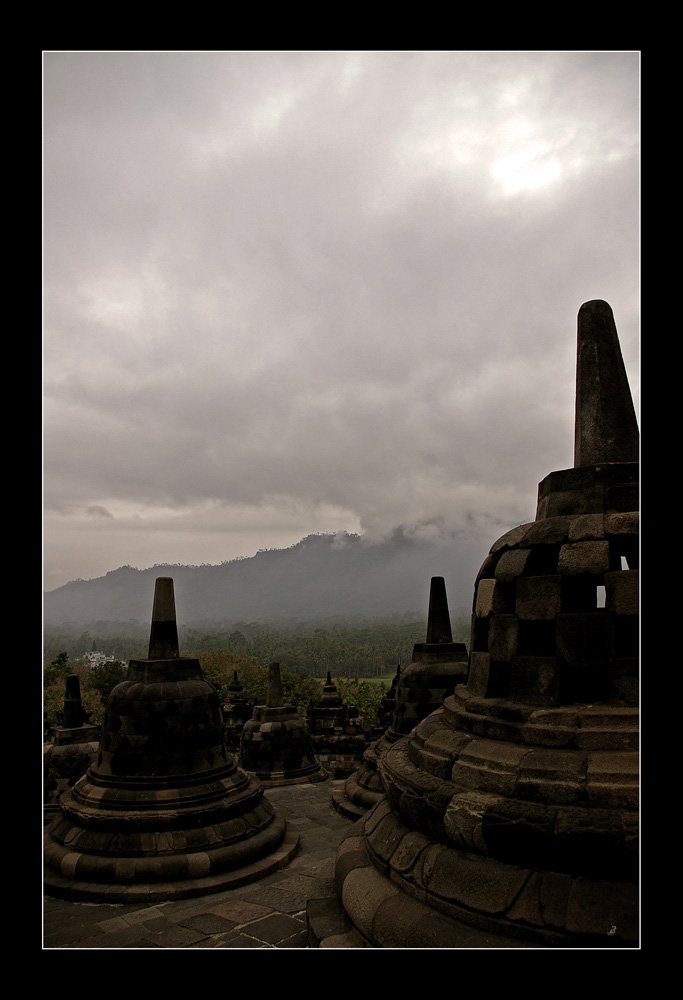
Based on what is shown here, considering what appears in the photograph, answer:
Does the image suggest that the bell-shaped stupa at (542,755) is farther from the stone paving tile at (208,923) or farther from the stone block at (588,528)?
the stone paving tile at (208,923)

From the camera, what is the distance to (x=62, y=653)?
1467 inches

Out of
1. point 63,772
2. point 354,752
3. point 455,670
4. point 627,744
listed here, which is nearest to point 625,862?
point 627,744

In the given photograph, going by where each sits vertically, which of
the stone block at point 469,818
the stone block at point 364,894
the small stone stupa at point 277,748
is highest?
the stone block at point 469,818

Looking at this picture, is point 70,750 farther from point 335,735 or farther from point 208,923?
point 335,735

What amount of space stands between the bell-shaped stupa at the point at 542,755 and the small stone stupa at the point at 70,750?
9.44m

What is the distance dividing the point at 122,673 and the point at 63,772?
89.7 ft

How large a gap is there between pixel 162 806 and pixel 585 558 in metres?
6.49

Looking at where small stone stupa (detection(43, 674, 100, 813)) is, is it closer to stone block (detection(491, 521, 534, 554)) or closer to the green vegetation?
the green vegetation

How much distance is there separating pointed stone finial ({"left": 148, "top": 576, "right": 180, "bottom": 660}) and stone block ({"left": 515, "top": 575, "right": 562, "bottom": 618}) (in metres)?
5.94

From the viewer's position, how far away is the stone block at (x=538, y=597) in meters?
3.83

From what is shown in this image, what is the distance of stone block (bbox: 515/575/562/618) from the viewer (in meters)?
3.83

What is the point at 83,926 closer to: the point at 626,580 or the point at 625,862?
the point at 625,862

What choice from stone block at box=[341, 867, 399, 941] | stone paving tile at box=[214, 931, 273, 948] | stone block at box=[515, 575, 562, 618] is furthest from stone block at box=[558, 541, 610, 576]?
stone paving tile at box=[214, 931, 273, 948]

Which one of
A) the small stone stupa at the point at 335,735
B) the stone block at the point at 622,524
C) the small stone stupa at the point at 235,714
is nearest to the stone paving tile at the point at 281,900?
the stone block at the point at 622,524
